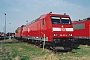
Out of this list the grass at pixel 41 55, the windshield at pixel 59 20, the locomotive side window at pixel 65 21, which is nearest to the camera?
the grass at pixel 41 55

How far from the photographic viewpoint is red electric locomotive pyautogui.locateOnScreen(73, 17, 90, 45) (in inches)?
1100

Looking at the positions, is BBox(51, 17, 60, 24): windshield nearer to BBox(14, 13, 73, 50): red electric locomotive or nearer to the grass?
BBox(14, 13, 73, 50): red electric locomotive

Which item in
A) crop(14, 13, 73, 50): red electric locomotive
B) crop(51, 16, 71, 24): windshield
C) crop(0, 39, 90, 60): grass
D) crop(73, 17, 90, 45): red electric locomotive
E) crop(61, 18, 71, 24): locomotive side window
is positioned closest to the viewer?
crop(0, 39, 90, 60): grass

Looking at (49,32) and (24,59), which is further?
(49,32)

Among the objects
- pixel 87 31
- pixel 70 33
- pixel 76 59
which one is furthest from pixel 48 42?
pixel 87 31

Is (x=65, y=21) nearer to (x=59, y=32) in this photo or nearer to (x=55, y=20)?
(x=55, y=20)

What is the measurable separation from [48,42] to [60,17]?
256 cm

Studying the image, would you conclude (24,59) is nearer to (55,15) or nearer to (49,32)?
(49,32)

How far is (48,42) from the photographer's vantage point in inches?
Answer: 702

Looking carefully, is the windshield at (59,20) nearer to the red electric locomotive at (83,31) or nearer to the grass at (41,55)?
the grass at (41,55)

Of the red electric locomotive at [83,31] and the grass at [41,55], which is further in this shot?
the red electric locomotive at [83,31]

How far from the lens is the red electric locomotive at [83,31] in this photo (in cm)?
2794

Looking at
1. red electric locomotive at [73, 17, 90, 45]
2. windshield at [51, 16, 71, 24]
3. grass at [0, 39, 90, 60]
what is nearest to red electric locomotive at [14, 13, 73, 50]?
windshield at [51, 16, 71, 24]

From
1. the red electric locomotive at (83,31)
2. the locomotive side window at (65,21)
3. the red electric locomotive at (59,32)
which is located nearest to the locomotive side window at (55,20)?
the red electric locomotive at (59,32)
